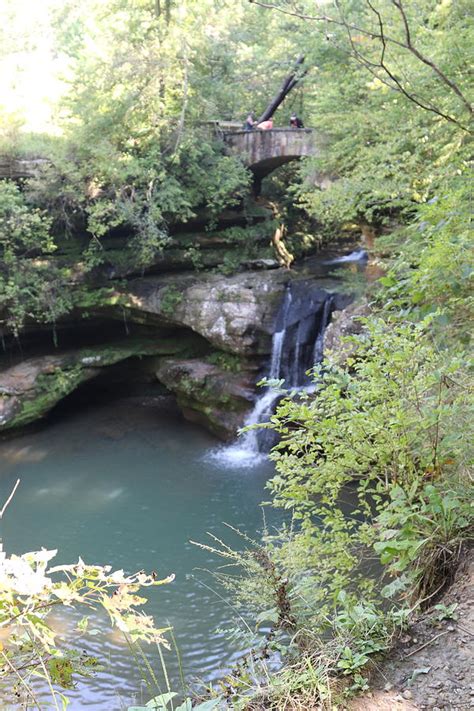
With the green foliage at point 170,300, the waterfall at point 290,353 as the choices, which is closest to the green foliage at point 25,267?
the green foliage at point 170,300

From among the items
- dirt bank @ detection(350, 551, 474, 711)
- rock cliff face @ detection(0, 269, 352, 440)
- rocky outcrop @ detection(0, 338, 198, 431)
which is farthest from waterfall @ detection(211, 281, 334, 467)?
dirt bank @ detection(350, 551, 474, 711)

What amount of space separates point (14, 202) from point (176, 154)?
3465 millimetres

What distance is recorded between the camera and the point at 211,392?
11.7 m

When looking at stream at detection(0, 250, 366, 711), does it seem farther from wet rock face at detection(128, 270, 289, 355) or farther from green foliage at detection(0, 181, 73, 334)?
green foliage at detection(0, 181, 73, 334)

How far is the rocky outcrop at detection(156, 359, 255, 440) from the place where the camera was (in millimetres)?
11398

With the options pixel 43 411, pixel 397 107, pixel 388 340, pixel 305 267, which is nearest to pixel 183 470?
pixel 43 411

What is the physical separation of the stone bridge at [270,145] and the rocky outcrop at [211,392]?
5.17 m

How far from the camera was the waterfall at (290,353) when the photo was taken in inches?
439

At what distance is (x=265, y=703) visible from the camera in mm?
2227

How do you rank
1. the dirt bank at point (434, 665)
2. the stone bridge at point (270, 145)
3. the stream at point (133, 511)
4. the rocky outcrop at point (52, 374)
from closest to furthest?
the dirt bank at point (434, 665), the stream at point (133, 511), the rocky outcrop at point (52, 374), the stone bridge at point (270, 145)

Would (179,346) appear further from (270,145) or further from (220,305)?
(270,145)

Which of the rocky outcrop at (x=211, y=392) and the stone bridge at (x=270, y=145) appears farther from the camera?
the stone bridge at (x=270, y=145)

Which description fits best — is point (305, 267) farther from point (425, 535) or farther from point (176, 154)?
point (425, 535)

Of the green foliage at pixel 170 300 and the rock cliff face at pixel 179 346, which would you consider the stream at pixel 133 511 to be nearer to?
the rock cliff face at pixel 179 346
